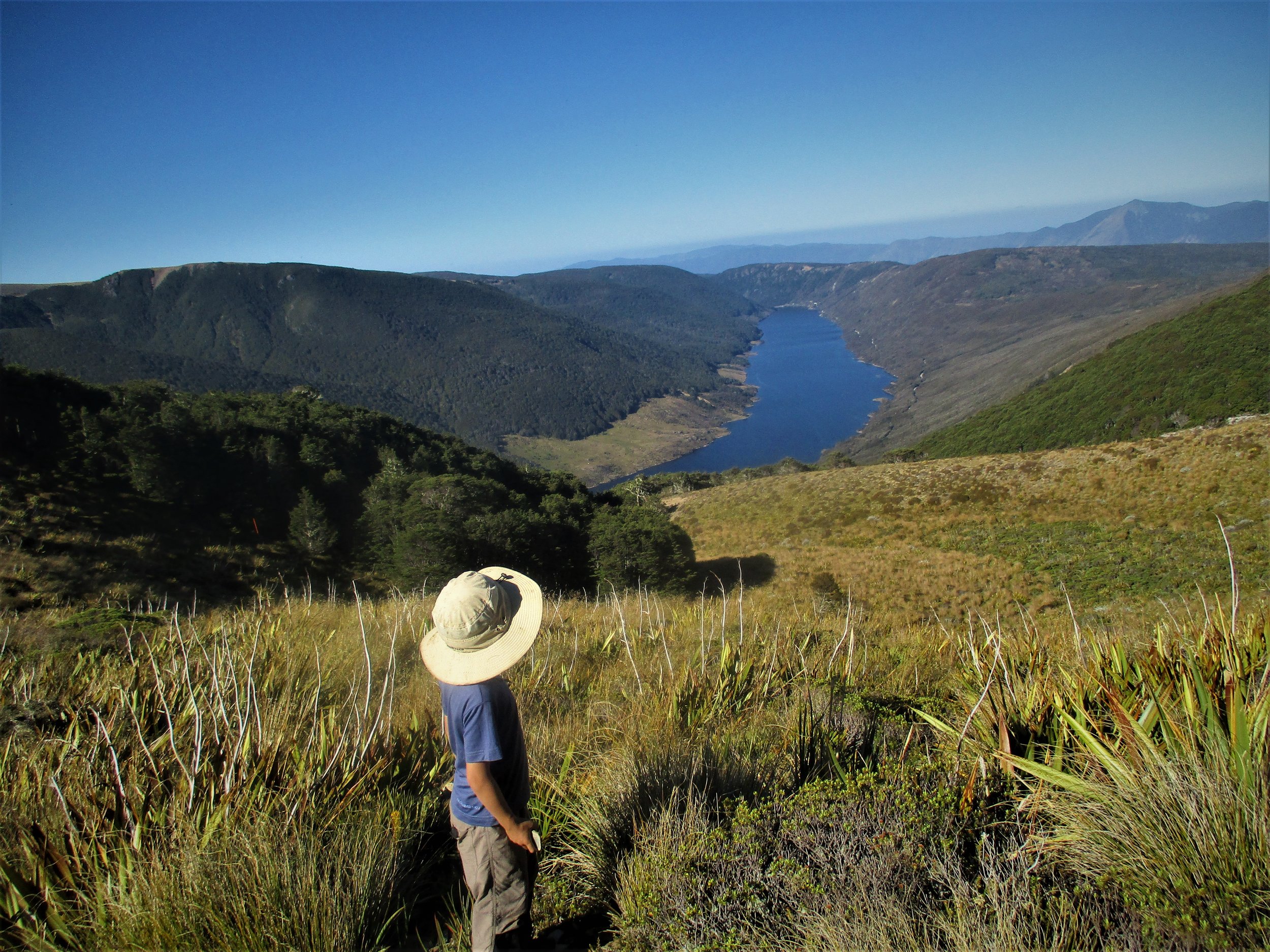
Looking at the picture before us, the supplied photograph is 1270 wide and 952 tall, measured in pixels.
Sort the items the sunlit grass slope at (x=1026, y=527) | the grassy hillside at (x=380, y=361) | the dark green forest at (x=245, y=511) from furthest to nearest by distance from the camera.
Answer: the grassy hillside at (x=380, y=361)
the dark green forest at (x=245, y=511)
the sunlit grass slope at (x=1026, y=527)

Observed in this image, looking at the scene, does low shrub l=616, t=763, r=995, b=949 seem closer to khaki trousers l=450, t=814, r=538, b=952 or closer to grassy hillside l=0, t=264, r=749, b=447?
khaki trousers l=450, t=814, r=538, b=952

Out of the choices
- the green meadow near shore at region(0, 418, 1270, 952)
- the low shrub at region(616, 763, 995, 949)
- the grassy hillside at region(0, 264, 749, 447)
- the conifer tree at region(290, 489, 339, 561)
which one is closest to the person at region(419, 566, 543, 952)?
the green meadow near shore at region(0, 418, 1270, 952)

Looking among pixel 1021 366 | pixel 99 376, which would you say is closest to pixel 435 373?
pixel 99 376

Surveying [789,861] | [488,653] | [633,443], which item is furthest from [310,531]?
[633,443]

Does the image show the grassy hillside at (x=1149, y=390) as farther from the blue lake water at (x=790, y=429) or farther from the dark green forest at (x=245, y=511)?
the dark green forest at (x=245, y=511)

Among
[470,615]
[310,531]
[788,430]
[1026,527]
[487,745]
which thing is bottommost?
[788,430]

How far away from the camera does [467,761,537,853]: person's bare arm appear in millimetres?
2129

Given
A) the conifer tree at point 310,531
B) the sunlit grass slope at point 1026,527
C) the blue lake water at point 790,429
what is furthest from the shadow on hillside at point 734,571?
the blue lake water at point 790,429

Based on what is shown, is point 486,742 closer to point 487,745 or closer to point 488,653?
point 487,745

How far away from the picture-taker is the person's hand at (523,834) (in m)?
2.17

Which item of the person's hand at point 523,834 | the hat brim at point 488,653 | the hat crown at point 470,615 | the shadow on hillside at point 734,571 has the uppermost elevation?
the hat crown at point 470,615

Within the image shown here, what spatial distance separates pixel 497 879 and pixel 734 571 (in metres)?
27.2

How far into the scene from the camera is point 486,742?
7.12 feet

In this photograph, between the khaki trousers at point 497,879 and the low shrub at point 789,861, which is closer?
the low shrub at point 789,861
